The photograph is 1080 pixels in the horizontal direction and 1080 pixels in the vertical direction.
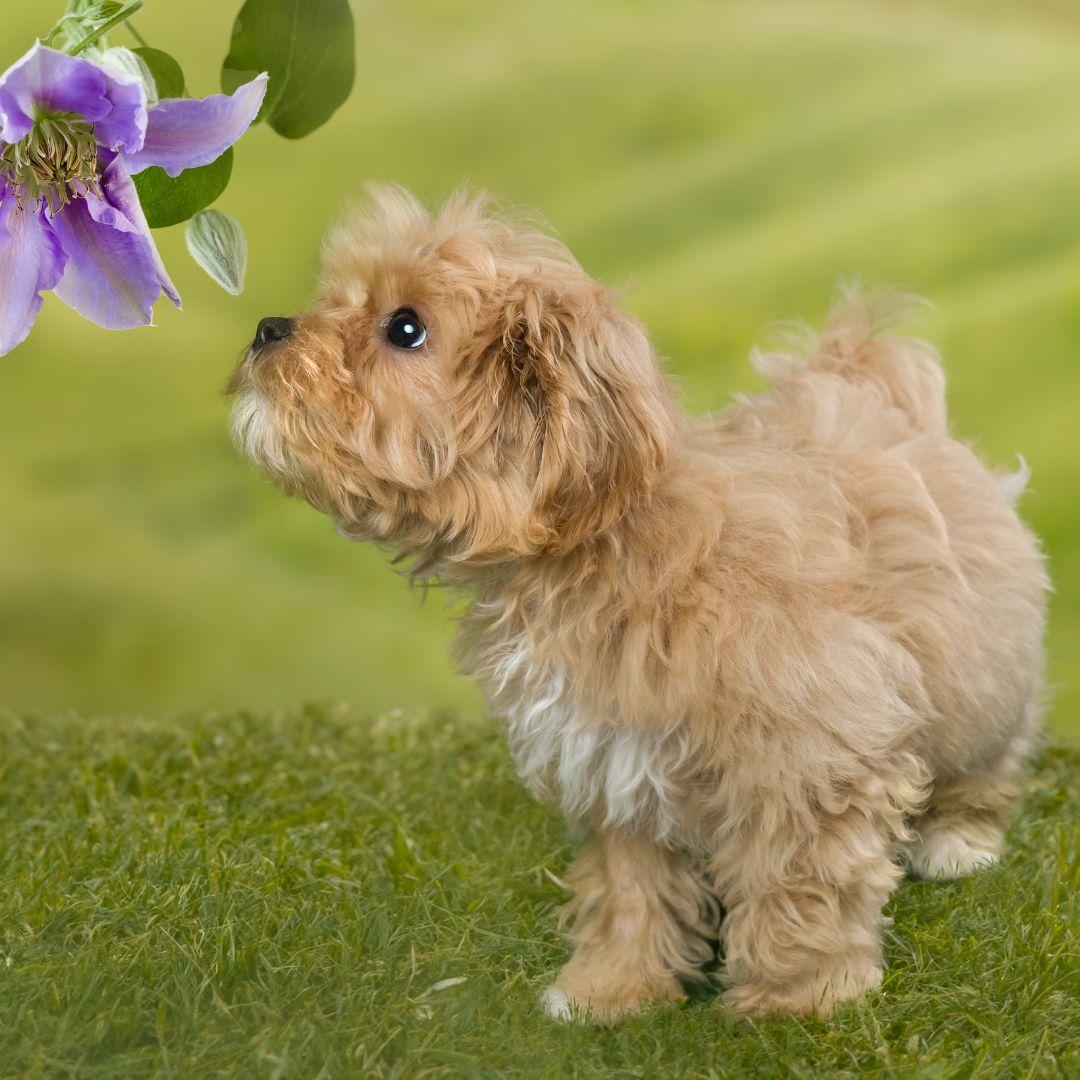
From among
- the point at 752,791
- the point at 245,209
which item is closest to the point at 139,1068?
the point at 752,791

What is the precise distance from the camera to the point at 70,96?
104 centimetres

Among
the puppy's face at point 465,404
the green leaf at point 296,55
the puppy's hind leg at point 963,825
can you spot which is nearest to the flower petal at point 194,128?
the green leaf at point 296,55

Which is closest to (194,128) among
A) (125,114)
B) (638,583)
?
(125,114)

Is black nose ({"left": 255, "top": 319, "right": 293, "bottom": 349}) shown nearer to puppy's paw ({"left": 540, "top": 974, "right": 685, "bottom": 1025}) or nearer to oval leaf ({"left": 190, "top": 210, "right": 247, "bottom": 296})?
oval leaf ({"left": 190, "top": 210, "right": 247, "bottom": 296})

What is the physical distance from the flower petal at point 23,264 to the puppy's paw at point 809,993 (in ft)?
5.83

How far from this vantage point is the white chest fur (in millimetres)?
2219

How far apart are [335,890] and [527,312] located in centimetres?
130

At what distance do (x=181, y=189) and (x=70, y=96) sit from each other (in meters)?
0.22

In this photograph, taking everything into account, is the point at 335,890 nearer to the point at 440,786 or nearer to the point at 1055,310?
the point at 440,786

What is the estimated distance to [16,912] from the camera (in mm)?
2584

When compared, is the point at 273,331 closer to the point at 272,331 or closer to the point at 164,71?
the point at 272,331

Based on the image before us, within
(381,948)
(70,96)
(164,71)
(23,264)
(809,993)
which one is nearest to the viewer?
(70,96)

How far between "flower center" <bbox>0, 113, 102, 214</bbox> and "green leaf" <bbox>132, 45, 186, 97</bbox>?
0.13 m

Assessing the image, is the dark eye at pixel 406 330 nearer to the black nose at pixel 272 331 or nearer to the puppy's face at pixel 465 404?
the puppy's face at pixel 465 404
